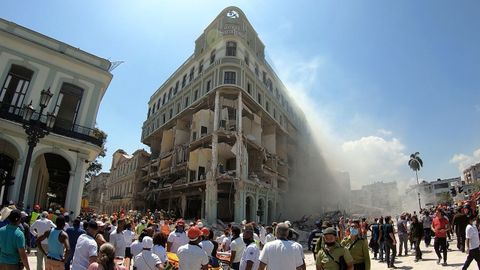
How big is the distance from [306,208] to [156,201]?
2337 cm

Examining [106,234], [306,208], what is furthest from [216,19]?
[106,234]

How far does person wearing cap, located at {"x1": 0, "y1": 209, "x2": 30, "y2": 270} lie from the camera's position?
4.73 m

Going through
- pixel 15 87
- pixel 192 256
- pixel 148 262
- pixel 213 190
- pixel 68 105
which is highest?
pixel 15 87

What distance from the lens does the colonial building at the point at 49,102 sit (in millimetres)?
15953

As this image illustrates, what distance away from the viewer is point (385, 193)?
92.8 meters

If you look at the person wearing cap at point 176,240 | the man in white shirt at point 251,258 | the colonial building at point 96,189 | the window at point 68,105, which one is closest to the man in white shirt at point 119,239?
the person wearing cap at point 176,240

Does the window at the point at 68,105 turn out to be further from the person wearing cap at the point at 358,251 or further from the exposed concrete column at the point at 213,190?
the person wearing cap at the point at 358,251

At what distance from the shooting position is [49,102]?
17.3 m

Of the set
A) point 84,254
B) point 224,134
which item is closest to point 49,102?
point 84,254

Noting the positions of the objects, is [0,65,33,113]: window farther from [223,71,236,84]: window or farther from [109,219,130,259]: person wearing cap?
[223,71,236,84]: window

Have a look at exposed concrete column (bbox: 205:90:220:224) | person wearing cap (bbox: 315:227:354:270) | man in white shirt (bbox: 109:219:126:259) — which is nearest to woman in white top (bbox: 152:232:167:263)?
man in white shirt (bbox: 109:219:126:259)

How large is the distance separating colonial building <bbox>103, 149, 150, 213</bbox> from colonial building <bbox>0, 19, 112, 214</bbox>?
2965 centimetres

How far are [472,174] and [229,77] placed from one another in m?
93.7

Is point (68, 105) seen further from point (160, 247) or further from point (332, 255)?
point (332, 255)
